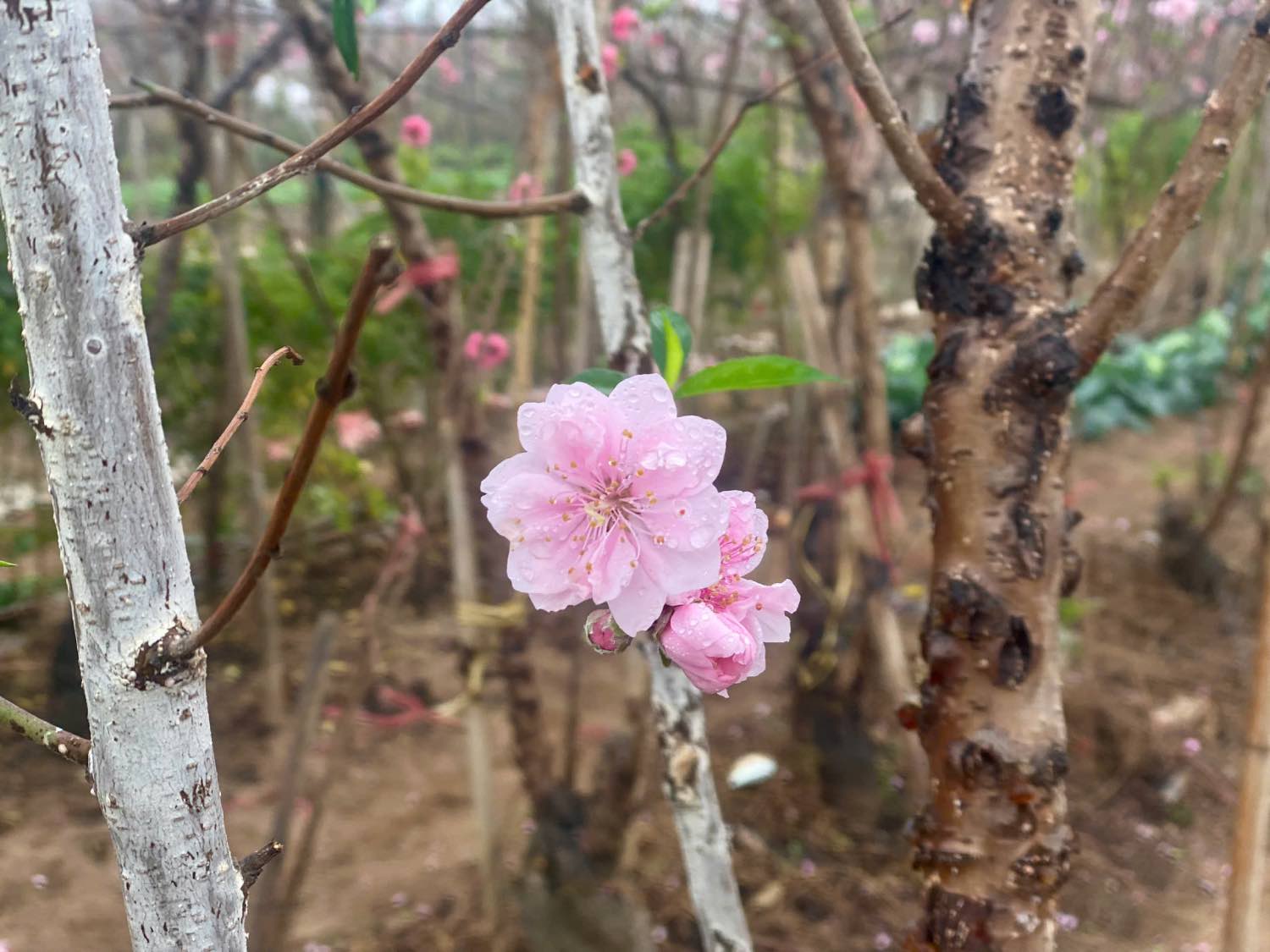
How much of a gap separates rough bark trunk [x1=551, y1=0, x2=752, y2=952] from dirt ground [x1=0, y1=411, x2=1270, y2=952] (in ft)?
3.45

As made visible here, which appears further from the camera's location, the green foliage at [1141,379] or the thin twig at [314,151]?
the green foliage at [1141,379]

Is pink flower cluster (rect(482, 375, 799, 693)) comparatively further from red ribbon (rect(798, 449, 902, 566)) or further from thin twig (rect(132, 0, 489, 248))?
red ribbon (rect(798, 449, 902, 566))

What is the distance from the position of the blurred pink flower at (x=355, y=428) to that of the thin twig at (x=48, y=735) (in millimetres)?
2789

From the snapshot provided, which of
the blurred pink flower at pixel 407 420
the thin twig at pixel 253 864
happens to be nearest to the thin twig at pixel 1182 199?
the thin twig at pixel 253 864

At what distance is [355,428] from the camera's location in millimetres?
3242

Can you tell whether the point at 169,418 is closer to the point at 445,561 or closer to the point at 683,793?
the point at 445,561

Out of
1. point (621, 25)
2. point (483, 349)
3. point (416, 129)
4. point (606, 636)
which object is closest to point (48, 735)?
point (606, 636)

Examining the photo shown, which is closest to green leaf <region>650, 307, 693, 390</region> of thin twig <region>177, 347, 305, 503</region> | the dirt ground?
thin twig <region>177, 347, 305, 503</region>

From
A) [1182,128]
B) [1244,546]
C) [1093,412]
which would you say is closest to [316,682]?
[1244,546]

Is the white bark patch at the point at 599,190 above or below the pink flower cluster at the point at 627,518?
above

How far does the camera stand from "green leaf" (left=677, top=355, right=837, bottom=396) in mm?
610

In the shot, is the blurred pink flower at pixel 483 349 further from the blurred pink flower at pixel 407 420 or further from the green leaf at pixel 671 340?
the blurred pink flower at pixel 407 420

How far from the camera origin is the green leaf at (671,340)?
68 centimetres

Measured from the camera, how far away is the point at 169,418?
10.6 feet
